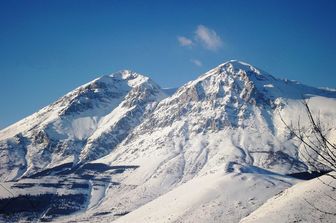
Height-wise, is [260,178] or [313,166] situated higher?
[260,178]

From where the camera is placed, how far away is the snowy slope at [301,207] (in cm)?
11775

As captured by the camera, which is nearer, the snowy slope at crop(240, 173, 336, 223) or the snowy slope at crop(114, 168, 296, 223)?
the snowy slope at crop(240, 173, 336, 223)

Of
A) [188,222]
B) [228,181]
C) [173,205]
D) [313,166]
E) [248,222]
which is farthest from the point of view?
[228,181]

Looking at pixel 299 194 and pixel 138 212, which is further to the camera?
pixel 138 212

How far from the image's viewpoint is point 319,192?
132625 mm

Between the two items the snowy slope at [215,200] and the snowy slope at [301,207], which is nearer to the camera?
the snowy slope at [301,207]

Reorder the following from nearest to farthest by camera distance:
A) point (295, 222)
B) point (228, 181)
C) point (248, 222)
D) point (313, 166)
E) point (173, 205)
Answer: point (313, 166) → point (295, 222) → point (248, 222) → point (173, 205) → point (228, 181)

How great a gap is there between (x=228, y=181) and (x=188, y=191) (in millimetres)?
15768

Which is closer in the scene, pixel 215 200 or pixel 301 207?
pixel 301 207

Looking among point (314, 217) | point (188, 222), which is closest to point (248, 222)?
point (314, 217)

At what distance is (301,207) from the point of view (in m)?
125

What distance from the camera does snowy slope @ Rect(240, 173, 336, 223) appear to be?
386 ft

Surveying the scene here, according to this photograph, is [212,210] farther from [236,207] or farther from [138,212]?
[138,212]

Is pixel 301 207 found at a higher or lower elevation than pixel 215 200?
lower
